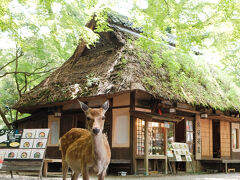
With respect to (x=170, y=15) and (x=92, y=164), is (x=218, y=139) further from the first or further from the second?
(x=92, y=164)

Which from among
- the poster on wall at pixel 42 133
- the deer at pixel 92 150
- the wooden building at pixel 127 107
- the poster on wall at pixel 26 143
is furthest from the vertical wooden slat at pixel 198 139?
the deer at pixel 92 150

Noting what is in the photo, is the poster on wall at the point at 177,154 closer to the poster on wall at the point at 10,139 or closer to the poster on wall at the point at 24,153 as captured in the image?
the poster on wall at the point at 24,153

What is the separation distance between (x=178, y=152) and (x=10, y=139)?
5913 mm

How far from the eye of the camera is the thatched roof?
9.80 meters

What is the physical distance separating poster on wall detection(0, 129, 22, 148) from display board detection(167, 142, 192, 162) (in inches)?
208

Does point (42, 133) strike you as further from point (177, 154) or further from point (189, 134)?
point (189, 134)

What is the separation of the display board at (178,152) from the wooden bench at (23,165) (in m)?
5.04

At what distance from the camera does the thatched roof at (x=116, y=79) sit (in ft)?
32.1

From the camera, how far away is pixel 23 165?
7.38 metres

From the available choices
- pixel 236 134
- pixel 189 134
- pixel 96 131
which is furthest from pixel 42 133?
pixel 236 134

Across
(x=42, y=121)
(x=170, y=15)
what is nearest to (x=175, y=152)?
(x=170, y=15)

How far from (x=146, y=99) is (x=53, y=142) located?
4.62 meters

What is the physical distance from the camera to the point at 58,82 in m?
12.4

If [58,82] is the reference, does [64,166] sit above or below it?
below
